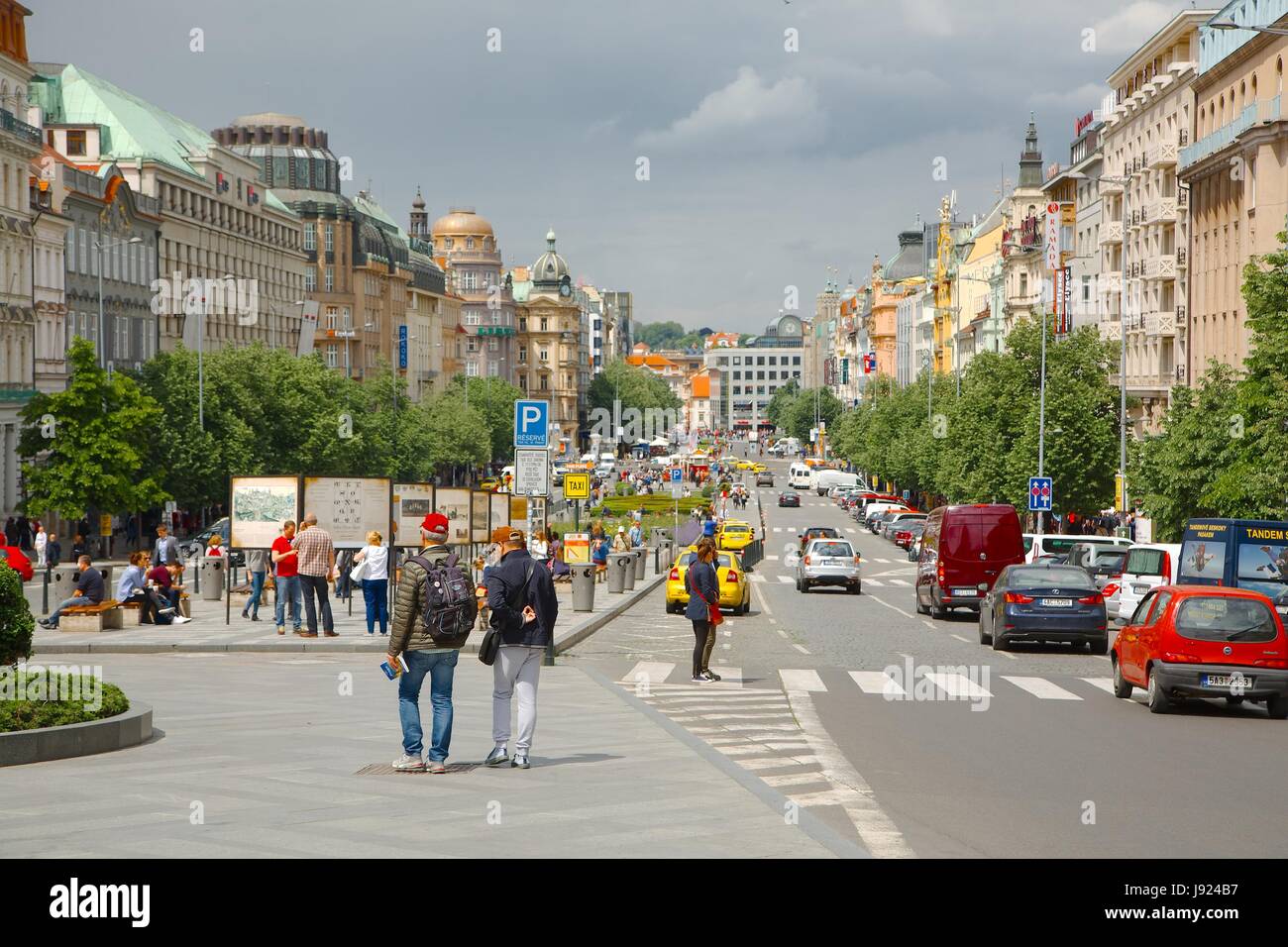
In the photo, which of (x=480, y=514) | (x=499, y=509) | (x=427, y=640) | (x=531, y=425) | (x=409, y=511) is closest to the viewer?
(x=427, y=640)

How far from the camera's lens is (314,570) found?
27.4 m

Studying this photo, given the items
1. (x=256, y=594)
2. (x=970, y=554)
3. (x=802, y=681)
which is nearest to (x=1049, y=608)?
(x=802, y=681)

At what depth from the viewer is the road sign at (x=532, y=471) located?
86.4 ft

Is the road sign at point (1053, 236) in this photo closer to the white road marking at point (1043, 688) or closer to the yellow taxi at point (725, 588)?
the yellow taxi at point (725, 588)

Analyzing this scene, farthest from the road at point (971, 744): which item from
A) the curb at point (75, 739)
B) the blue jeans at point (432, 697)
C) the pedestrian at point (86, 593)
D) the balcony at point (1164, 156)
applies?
the balcony at point (1164, 156)

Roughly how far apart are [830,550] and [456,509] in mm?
13415

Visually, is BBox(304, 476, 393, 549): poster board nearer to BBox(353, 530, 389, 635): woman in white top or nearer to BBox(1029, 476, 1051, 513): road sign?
BBox(353, 530, 389, 635): woman in white top

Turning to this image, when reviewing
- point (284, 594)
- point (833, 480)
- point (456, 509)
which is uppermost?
point (456, 509)

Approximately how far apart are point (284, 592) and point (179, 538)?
137 feet

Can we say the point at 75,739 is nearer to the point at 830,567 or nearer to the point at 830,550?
the point at 830,567

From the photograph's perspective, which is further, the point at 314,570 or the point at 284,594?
the point at 284,594

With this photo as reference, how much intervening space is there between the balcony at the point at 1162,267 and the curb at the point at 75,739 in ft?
216

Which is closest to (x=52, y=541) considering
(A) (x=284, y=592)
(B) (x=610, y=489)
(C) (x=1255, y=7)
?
(A) (x=284, y=592)

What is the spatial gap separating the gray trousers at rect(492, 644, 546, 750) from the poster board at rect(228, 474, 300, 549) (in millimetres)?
16307
